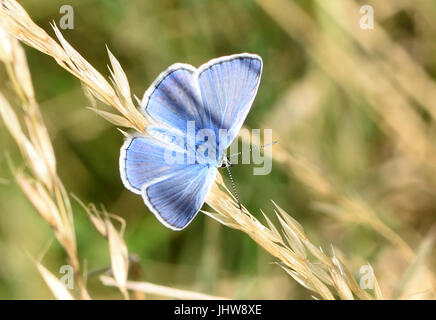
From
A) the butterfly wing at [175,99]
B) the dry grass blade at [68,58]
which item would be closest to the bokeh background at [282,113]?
the butterfly wing at [175,99]

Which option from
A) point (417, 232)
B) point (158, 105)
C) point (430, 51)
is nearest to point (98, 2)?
point (158, 105)

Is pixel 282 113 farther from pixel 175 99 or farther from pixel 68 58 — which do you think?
pixel 68 58

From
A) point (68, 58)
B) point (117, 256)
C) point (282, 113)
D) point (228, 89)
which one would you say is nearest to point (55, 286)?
point (117, 256)

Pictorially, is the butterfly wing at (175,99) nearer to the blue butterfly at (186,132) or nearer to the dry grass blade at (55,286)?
the blue butterfly at (186,132)

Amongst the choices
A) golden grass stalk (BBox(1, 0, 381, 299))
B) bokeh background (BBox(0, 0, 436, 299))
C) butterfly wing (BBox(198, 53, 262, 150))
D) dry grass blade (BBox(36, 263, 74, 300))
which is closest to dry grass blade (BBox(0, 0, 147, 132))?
golden grass stalk (BBox(1, 0, 381, 299))

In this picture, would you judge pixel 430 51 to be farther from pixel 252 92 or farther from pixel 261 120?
pixel 252 92

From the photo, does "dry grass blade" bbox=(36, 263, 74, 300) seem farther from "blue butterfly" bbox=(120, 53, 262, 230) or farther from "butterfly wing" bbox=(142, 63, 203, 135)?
"butterfly wing" bbox=(142, 63, 203, 135)

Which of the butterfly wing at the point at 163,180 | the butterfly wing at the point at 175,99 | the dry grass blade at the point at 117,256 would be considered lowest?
the dry grass blade at the point at 117,256
